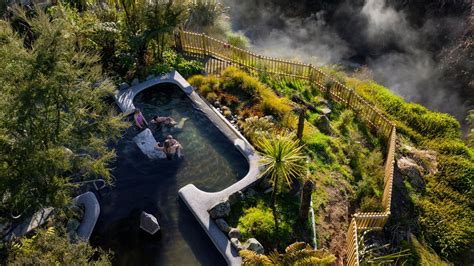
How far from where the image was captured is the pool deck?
401 inches

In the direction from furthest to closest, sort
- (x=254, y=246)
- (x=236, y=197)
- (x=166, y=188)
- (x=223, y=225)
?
(x=166, y=188)
(x=236, y=197)
(x=223, y=225)
(x=254, y=246)

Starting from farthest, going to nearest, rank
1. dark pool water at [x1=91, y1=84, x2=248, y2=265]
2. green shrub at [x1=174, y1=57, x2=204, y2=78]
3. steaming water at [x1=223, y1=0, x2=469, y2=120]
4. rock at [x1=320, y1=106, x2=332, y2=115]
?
steaming water at [x1=223, y1=0, x2=469, y2=120]
green shrub at [x1=174, y1=57, x2=204, y2=78]
rock at [x1=320, y1=106, x2=332, y2=115]
dark pool water at [x1=91, y1=84, x2=248, y2=265]

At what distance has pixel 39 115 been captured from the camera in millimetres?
7879

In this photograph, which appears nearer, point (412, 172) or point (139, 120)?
point (139, 120)

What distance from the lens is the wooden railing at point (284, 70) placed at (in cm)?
1467

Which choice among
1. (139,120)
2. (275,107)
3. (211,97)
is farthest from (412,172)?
(139,120)

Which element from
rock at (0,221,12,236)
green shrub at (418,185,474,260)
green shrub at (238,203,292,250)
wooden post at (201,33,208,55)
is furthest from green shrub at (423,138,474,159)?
rock at (0,221,12,236)

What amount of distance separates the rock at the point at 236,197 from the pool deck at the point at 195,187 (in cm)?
10

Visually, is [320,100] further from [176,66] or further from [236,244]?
[236,244]

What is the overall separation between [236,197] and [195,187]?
139 cm

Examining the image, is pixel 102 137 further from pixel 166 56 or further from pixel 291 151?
pixel 166 56

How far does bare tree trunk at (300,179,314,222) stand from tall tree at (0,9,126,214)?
5.83 meters

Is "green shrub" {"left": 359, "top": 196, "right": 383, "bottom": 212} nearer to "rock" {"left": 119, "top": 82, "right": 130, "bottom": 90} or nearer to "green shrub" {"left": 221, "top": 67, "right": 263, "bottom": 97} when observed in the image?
"green shrub" {"left": 221, "top": 67, "right": 263, "bottom": 97}

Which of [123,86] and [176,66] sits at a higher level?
[176,66]
